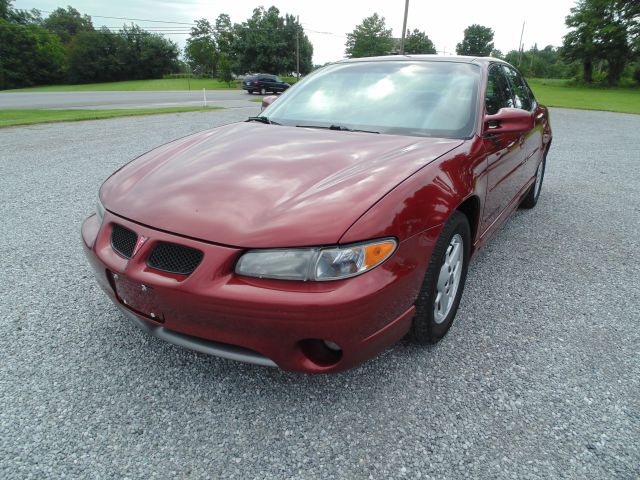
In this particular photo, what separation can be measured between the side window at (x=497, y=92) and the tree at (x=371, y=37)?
5749 cm

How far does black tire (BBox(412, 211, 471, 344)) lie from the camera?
6.11ft

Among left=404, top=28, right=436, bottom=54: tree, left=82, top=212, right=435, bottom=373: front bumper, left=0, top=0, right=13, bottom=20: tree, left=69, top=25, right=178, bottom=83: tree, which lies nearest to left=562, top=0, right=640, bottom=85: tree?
left=404, top=28, right=436, bottom=54: tree

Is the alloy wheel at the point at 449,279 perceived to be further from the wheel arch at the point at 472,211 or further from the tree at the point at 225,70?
the tree at the point at 225,70

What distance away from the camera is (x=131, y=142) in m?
8.28

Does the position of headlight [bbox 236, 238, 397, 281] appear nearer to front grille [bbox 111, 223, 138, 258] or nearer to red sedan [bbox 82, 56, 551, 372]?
red sedan [bbox 82, 56, 551, 372]

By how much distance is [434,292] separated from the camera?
1.93 m

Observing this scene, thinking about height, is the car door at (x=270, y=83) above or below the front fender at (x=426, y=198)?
above

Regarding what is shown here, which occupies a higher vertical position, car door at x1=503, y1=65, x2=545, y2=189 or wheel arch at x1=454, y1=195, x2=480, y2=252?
car door at x1=503, y1=65, x2=545, y2=189

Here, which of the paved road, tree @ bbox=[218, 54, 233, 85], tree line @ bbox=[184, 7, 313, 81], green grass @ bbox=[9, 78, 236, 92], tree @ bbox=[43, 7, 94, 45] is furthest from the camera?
tree @ bbox=[43, 7, 94, 45]

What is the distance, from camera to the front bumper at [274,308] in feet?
4.80

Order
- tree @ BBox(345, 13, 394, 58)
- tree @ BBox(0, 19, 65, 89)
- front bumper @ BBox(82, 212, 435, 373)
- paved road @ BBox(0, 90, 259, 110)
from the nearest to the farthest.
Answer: front bumper @ BBox(82, 212, 435, 373), paved road @ BBox(0, 90, 259, 110), tree @ BBox(0, 19, 65, 89), tree @ BBox(345, 13, 394, 58)

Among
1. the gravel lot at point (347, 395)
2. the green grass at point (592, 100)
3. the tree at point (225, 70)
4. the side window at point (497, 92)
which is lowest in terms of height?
the gravel lot at point (347, 395)

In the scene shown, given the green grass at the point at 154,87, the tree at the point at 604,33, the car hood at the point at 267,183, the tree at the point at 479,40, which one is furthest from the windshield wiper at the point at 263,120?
the tree at the point at 479,40

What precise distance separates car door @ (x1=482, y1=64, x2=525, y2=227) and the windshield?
0.19 m
